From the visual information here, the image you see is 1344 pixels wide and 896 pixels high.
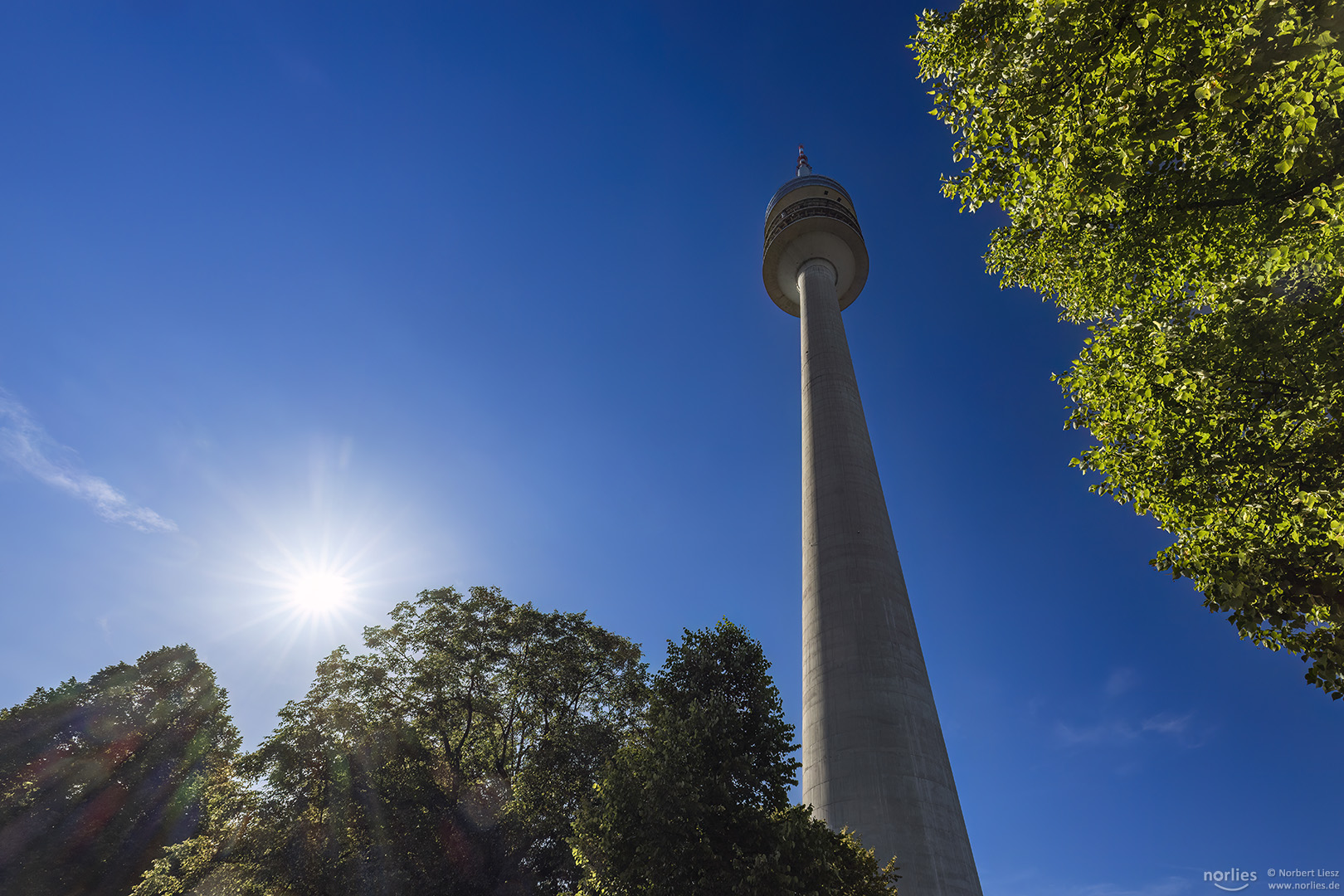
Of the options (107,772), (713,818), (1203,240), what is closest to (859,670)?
(713,818)

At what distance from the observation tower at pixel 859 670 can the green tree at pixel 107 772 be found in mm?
25057

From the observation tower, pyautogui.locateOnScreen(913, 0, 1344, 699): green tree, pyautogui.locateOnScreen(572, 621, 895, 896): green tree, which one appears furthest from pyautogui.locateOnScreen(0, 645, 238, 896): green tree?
pyautogui.locateOnScreen(913, 0, 1344, 699): green tree

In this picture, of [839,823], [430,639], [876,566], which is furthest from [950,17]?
[430,639]

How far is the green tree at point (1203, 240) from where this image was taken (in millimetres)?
7418

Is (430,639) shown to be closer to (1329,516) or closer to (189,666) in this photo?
(189,666)

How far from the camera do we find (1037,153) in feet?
31.3

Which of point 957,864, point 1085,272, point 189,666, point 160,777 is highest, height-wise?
point 189,666

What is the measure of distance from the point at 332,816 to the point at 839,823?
654 inches

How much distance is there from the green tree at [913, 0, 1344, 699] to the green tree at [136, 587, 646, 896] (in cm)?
1937

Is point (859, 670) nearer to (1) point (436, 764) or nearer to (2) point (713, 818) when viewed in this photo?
(2) point (713, 818)

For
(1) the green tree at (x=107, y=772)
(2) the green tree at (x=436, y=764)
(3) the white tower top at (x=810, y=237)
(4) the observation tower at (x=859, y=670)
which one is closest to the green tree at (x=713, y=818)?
(4) the observation tower at (x=859, y=670)

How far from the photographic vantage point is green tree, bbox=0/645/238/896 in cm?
2277

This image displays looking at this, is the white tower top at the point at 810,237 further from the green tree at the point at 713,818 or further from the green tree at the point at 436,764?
the green tree at the point at 713,818

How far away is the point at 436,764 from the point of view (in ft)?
80.4
